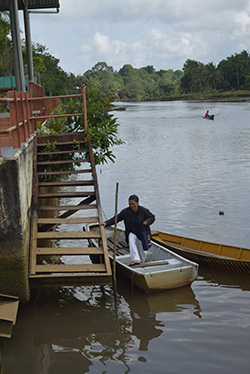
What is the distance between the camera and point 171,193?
2048 cm

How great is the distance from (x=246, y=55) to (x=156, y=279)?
160287 mm

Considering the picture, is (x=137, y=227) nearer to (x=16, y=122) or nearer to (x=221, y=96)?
(x=16, y=122)

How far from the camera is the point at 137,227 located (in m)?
10.3

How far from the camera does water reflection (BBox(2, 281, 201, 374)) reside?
754 centimetres

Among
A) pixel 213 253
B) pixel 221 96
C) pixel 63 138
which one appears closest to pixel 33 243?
pixel 63 138

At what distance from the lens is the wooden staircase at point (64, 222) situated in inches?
346

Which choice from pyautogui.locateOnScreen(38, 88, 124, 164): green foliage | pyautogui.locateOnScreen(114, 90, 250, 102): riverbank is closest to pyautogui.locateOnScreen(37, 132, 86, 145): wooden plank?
pyautogui.locateOnScreen(38, 88, 124, 164): green foliage

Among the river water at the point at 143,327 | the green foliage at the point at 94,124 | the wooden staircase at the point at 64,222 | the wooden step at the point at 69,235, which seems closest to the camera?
the river water at the point at 143,327

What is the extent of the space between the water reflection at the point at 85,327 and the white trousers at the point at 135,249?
0.65 m

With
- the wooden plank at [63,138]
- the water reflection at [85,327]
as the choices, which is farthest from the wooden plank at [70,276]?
the wooden plank at [63,138]

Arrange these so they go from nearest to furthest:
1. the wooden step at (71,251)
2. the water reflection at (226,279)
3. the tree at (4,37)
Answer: the wooden step at (71,251)
the water reflection at (226,279)
the tree at (4,37)

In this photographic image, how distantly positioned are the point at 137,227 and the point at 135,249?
472 millimetres

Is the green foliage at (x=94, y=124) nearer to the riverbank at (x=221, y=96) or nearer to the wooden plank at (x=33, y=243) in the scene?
the wooden plank at (x=33, y=243)

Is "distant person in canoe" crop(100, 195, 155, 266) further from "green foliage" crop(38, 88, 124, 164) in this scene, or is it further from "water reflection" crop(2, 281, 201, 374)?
"green foliage" crop(38, 88, 124, 164)
